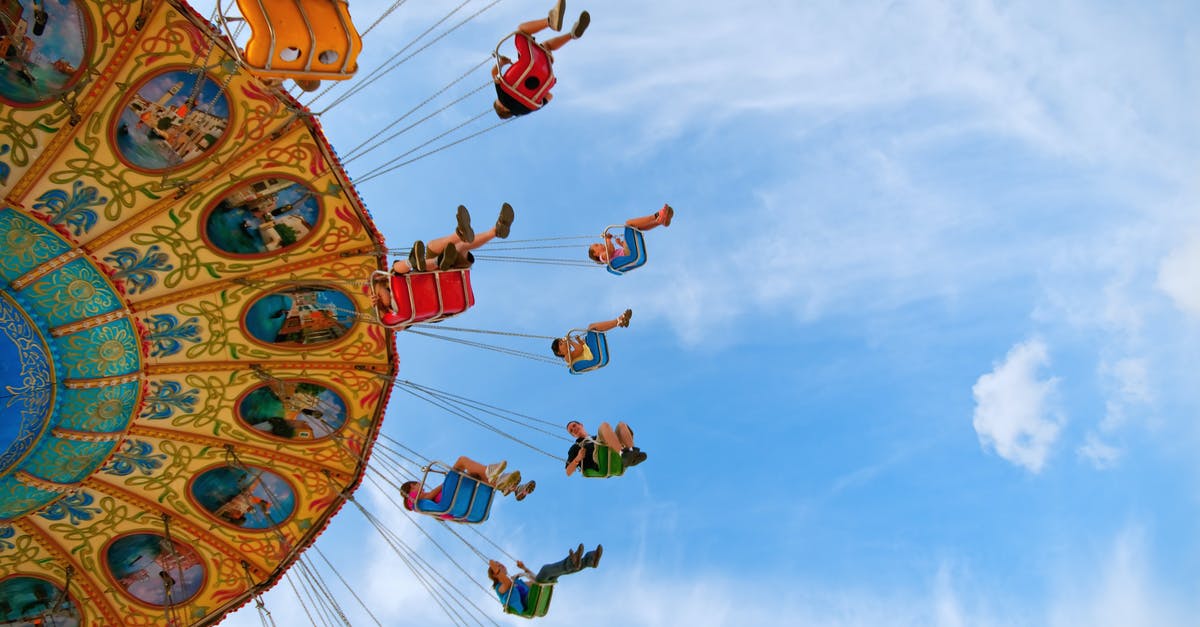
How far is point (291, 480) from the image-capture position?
11250mm

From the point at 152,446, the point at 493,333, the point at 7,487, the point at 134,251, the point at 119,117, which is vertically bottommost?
the point at 7,487

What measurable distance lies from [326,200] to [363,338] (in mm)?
2121

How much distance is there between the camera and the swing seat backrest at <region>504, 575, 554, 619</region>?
431 inches

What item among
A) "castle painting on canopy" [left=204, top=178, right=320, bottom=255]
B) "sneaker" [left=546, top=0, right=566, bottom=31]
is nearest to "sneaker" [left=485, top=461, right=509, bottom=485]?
"castle painting on canopy" [left=204, top=178, right=320, bottom=255]

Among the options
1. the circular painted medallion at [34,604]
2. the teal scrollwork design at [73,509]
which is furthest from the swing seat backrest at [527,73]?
the circular painted medallion at [34,604]

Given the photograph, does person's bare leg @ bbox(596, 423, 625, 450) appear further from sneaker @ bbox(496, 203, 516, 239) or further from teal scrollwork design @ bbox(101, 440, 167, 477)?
teal scrollwork design @ bbox(101, 440, 167, 477)

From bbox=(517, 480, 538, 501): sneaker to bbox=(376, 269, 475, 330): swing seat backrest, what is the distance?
3564 mm

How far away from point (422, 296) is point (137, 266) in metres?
3.92

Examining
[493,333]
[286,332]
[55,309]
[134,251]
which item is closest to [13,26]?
[134,251]

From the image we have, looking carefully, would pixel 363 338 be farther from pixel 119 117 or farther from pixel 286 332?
pixel 119 117

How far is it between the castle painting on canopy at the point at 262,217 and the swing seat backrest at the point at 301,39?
2607 mm

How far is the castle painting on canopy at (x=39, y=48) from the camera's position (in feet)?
24.5

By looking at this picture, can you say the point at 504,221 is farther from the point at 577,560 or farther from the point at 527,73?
the point at 577,560

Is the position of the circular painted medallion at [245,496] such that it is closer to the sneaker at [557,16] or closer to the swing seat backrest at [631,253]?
the swing seat backrest at [631,253]
